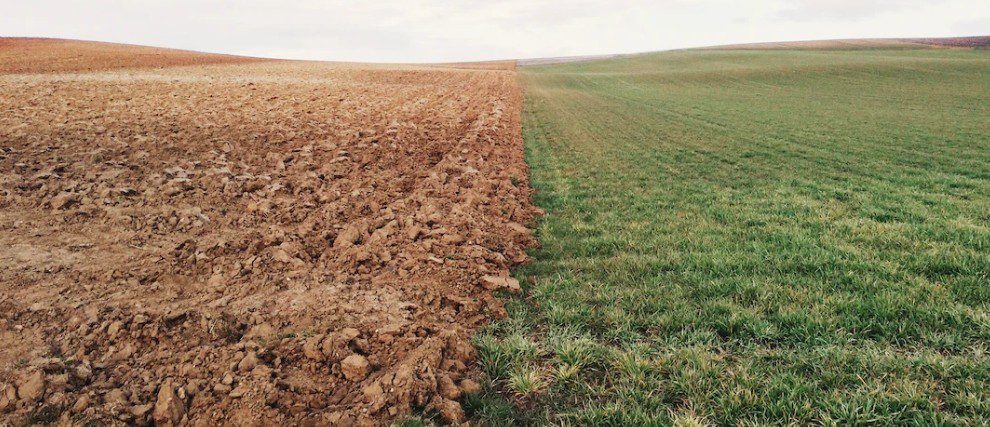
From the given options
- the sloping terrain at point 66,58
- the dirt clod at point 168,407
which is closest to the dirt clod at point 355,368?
the dirt clod at point 168,407

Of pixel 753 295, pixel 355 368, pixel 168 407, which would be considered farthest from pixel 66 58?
pixel 753 295

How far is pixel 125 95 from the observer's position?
16.4 metres

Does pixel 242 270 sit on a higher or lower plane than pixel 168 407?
higher

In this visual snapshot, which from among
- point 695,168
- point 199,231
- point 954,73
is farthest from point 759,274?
point 954,73

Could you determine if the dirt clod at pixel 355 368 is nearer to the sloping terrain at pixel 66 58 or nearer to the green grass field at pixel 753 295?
the green grass field at pixel 753 295

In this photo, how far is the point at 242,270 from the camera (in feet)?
16.4

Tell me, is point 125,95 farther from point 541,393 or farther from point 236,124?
point 541,393

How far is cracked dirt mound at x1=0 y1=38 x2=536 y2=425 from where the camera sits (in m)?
3.14

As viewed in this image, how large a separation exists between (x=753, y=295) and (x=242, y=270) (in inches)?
196

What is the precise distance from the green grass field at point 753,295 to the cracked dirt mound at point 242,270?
23.8 inches

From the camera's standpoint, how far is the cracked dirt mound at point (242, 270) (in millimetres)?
3139

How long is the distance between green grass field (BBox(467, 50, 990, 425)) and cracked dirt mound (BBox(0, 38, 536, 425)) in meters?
0.60

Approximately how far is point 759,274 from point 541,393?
276 centimetres

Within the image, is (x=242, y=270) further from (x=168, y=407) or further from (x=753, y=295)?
(x=753, y=295)
